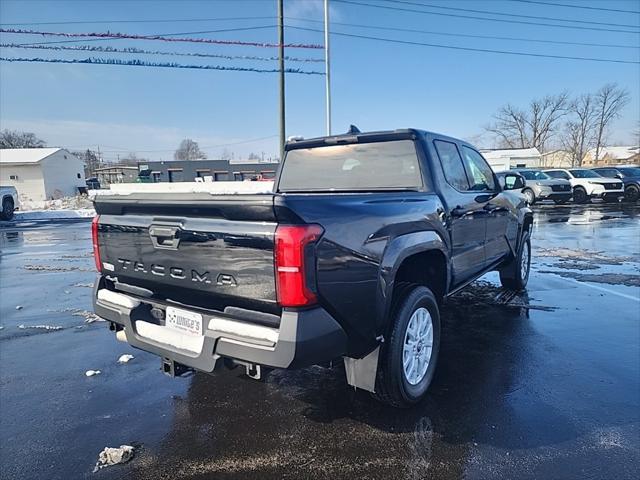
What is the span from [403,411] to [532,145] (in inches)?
3468

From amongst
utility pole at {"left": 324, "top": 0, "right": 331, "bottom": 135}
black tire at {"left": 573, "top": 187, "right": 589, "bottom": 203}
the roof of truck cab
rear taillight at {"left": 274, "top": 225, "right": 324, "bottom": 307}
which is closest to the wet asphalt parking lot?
rear taillight at {"left": 274, "top": 225, "right": 324, "bottom": 307}

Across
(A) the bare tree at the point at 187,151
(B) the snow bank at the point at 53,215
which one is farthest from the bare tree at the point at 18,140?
(B) the snow bank at the point at 53,215

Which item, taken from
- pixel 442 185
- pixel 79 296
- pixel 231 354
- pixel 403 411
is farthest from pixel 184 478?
pixel 79 296

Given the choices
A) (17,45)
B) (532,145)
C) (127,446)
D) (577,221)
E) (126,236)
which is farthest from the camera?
(532,145)

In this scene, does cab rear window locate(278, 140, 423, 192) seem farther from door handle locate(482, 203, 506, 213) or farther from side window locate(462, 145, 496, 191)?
door handle locate(482, 203, 506, 213)

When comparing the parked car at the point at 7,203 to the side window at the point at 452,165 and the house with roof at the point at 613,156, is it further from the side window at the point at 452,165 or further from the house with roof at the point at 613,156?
the house with roof at the point at 613,156

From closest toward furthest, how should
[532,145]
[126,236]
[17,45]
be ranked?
[126,236] < [17,45] < [532,145]

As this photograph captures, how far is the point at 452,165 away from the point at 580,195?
2482 centimetres

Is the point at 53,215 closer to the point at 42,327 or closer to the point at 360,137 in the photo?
the point at 42,327

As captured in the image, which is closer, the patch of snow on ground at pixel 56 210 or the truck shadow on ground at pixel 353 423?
the truck shadow on ground at pixel 353 423

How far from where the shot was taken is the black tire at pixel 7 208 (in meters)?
19.6

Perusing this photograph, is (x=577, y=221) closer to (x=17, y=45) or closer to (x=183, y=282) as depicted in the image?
(x=183, y=282)

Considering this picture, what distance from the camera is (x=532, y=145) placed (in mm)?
79625

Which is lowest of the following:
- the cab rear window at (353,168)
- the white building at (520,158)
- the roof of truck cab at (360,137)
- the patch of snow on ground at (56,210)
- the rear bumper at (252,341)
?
the patch of snow on ground at (56,210)
